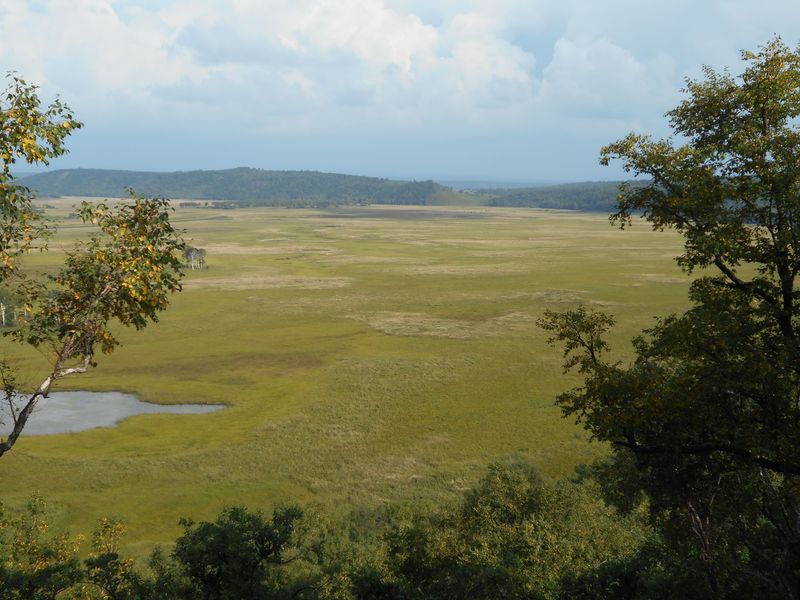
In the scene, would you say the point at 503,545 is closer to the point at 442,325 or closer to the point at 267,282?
the point at 442,325

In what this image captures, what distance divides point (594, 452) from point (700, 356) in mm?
35809

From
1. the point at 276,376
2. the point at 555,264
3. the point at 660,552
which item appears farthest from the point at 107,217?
the point at 555,264

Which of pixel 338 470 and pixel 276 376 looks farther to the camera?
pixel 276 376

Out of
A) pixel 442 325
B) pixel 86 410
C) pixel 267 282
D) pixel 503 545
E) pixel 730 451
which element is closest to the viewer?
pixel 730 451

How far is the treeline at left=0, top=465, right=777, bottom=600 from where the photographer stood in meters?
18.1

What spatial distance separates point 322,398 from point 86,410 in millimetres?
22962

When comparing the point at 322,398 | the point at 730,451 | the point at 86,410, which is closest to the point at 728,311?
the point at 730,451

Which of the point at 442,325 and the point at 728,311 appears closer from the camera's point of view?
the point at 728,311

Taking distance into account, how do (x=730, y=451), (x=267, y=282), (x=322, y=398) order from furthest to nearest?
(x=267, y=282) < (x=322, y=398) < (x=730, y=451)

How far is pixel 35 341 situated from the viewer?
40.0 ft

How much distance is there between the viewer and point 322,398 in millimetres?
60719

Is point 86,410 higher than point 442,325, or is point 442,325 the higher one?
point 442,325

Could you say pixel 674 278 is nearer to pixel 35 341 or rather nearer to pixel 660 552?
pixel 660 552

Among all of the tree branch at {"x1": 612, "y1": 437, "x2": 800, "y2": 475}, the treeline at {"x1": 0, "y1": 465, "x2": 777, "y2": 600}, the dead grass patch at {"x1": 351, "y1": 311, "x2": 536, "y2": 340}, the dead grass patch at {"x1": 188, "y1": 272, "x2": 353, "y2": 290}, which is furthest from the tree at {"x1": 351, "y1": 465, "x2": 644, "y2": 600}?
the dead grass patch at {"x1": 188, "y1": 272, "x2": 353, "y2": 290}
